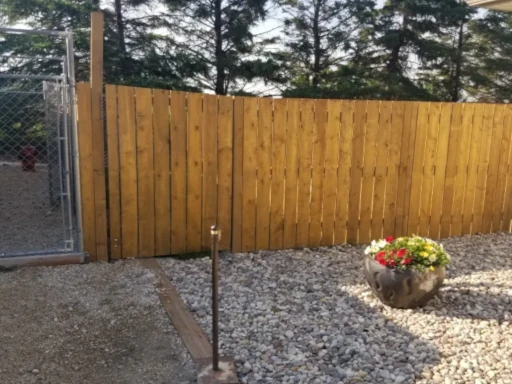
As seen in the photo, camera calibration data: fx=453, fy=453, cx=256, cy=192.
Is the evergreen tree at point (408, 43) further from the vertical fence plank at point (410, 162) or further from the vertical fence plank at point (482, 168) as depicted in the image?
the vertical fence plank at point (410, 162)

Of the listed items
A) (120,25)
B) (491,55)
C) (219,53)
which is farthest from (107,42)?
(491,55)

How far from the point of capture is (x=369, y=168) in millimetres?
4742

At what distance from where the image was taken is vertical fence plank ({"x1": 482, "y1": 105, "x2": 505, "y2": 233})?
518 cm

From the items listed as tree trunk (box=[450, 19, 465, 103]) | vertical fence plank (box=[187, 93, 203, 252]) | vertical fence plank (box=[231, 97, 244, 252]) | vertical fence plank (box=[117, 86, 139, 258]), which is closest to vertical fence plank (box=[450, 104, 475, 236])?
vertical fence plank (box=[231, 97, 244, 252])

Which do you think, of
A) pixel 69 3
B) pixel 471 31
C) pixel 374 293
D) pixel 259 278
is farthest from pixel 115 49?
pixel 471 31

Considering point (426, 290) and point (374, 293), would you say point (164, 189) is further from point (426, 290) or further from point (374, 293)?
point (426, 290)

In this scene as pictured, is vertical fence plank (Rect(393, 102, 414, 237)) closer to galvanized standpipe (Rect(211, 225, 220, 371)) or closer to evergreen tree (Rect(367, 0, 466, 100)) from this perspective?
galvanized standpipe (Rect(211, 225, 220, 371))

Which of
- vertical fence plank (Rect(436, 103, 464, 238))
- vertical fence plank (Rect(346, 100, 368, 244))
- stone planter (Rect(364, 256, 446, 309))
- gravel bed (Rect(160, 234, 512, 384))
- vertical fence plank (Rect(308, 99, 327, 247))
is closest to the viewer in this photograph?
gravel bed (Rect(160, 234, 512, 384))

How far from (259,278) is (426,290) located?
4.40 ft

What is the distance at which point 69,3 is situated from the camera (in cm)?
951

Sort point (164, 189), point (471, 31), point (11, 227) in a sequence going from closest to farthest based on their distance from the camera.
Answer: point (164, 189), point (11, 227), point (471, 31)

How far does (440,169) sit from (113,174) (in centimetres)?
346

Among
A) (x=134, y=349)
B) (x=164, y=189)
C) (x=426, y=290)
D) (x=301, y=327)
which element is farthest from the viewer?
(x=164, y=189)

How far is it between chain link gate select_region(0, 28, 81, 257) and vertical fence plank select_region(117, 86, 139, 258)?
38 centimetres
